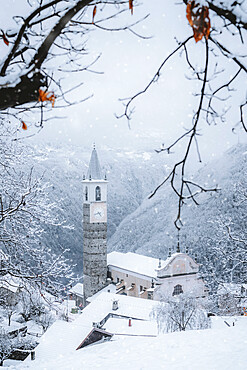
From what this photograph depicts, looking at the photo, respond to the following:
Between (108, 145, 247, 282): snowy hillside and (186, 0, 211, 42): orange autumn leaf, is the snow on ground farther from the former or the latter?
(108, 145, 247, 282): snowy hillside

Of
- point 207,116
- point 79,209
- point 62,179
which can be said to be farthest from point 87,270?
point 207,116

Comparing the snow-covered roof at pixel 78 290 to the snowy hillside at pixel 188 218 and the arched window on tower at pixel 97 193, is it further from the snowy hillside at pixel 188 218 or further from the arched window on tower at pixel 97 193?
the snowy hillside at pixel 188 218

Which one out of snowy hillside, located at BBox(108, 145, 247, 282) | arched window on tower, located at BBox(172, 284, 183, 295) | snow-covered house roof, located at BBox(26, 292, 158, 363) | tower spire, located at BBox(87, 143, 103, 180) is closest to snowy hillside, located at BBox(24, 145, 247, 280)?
snowy hillside, located at BBox(108, 145, 247, 282)

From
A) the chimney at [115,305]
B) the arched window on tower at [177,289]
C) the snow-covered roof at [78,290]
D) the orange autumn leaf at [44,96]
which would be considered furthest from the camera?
the snow-covered roof at [78,290]

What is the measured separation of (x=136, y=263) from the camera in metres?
26.9

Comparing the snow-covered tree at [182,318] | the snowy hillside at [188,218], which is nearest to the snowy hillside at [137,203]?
the snowy hillside at [188,218]

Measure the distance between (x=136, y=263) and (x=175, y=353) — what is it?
2156 cm

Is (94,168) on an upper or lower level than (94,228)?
upper

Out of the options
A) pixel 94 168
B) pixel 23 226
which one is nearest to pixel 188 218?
pixel 94 168

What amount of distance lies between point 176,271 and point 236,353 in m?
18.4

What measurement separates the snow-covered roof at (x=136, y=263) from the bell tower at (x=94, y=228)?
124 cm

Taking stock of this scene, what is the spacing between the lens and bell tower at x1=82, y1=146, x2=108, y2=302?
27812 mm

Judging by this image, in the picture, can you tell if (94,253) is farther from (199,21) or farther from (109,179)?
(109,179)

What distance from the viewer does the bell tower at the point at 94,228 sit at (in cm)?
2781
